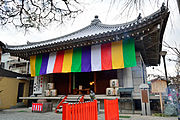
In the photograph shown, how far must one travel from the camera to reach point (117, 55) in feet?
25.7

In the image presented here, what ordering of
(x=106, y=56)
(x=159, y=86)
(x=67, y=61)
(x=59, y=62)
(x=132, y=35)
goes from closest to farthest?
(x=159, y=86) < (x=132, y=35) < (x=106, y=56) < (x=67, y=61) < (x=59, y=62)

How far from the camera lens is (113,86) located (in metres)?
8.16

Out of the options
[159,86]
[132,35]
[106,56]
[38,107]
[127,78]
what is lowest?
[38,107]

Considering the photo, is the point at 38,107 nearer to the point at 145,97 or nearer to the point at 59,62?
the point at 59,62

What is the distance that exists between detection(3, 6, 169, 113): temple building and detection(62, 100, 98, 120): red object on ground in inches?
159

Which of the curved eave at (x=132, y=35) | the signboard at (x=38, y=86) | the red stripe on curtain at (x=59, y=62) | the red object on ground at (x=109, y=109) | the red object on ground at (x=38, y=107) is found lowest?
the red object on ground at (x=38, y=107)

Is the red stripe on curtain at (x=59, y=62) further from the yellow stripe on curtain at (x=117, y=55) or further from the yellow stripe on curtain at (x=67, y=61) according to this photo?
the yellow stripe on curtain at (x=117, y=55)

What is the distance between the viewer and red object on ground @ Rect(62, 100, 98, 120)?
278 cm

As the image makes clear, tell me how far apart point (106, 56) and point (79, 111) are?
17.3ft

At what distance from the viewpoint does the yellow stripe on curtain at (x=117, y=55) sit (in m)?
7.60

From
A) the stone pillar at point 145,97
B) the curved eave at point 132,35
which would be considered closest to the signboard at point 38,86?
the curved eave at point 132,35

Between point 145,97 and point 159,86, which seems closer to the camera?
point 145,97

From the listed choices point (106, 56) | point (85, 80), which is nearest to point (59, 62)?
point (106, 56)

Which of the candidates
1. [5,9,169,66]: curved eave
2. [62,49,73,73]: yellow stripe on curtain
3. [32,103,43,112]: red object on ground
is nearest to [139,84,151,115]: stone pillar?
[5,9,169,66]: curved eave
